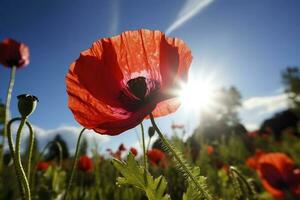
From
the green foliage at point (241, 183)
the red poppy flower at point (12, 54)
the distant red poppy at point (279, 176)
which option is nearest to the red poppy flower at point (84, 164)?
the red poppy flower at point (12, 54)

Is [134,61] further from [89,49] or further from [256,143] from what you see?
[256,143]

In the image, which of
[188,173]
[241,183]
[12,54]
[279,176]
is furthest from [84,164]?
[188,173]

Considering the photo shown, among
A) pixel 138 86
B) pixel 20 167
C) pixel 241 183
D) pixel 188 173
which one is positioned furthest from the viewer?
pixel 241 183

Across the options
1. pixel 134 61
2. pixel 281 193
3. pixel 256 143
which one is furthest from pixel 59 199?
pixel 256 143

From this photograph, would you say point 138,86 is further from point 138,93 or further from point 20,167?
point 20,167

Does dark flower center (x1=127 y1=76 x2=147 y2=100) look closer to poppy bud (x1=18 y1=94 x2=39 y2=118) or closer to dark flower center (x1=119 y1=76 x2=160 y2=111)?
dark flower center (x1=119 y1=76 x2=160 y2=111)

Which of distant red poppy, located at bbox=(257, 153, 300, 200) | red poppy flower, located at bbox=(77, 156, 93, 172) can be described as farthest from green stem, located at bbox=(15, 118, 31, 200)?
red poppy flower, located at bbox=(77, 156, 93, 172)
